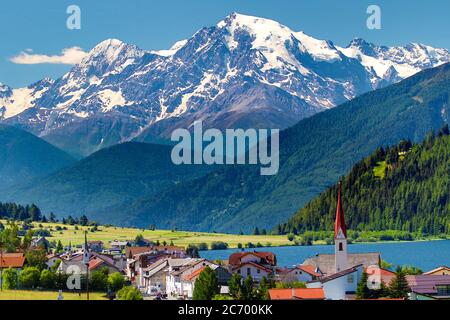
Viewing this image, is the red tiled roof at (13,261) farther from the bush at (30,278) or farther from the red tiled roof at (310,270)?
the red tiled roof at (310,270)

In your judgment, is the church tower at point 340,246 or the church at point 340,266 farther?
the church tower at point 340,246

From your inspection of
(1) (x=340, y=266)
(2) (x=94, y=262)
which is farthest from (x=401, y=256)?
(1) (x=340, y=266)

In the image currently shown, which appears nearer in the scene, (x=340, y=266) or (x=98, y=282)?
(x=98, y=282)

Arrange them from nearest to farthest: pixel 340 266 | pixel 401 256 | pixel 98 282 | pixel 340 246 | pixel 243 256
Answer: pixel 98 282
pixel 340 266
pixel 340 246
pixel 243 256
pixel 401 256

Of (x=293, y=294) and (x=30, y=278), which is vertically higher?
(x=30, y=278)

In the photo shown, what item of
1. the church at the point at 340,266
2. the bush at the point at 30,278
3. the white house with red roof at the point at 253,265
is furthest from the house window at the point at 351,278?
the bush at the point at 30,278

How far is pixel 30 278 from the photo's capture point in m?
66.2

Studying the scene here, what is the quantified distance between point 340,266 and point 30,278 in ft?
80.6

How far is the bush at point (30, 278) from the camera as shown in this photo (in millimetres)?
62891

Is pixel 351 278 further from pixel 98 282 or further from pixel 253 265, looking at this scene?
pixel 253 265

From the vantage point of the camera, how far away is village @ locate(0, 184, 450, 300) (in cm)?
5325
